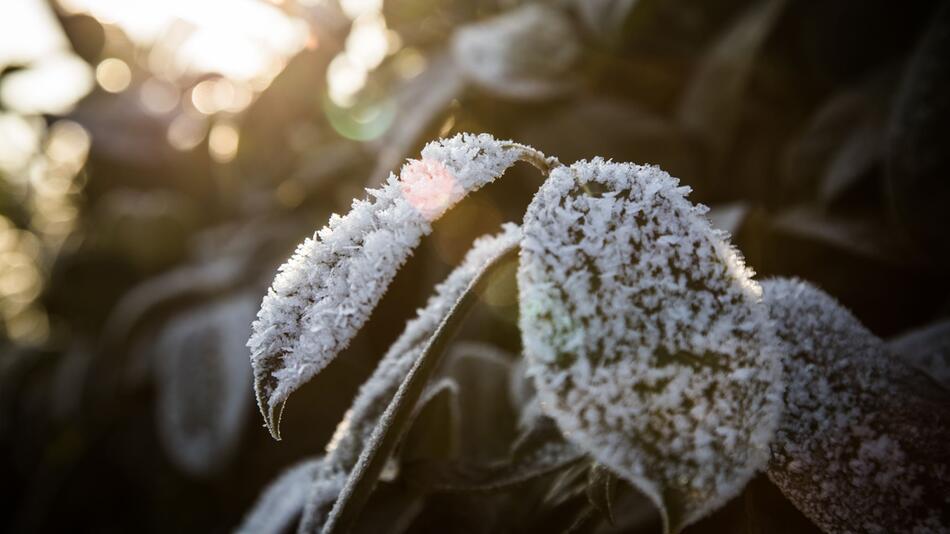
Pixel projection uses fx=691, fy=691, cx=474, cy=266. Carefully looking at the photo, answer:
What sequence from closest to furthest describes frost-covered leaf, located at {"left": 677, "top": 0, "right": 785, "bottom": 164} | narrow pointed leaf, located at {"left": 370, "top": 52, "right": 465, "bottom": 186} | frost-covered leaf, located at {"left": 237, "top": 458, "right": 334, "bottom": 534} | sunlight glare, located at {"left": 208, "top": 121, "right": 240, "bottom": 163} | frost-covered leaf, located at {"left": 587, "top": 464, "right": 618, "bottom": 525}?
frost-covered leaf, located at {"left": 587, "top": 464, "right": 618, "bottom": 525} → frost-covered leaf, located at {"left": 237, "top": 458, "right": 334, "bottom": 534} → frost-covered leaf, located at {"left": 677, "top": 0, "right": 785, "bottom": 164} → narrow pointed leaf, located at {"left": 370, "top": 52, "right": 465, "bottom": 186} → sunlight glare, located at {"left": 208, "top": 121, "right": 240, "bottom": 163}

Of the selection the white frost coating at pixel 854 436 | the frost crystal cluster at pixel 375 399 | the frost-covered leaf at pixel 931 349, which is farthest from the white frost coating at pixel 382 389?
the frost-covered leaf at pixel 931 349

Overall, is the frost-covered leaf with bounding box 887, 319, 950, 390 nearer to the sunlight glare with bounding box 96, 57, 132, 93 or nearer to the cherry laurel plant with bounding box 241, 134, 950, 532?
the cherry laurel plant with bounding box 241, 134, 950, 532

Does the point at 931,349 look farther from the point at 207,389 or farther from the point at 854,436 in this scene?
the point at 207,389

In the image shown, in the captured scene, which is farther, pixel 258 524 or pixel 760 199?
pixel 760 199

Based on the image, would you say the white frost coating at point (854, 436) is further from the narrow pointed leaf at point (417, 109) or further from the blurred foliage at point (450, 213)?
A: the narrow pointed leaf at point (417, 109)

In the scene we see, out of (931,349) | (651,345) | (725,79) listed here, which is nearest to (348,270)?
(651,345)

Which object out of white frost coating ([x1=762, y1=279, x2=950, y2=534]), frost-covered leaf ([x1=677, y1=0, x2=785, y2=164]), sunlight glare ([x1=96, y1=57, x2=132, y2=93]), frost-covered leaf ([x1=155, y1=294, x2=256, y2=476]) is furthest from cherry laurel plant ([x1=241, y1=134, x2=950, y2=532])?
sunlight glare ([x1=96, y1=57, x2=132, y2=93])

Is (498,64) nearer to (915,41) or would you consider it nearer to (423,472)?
(915,41)

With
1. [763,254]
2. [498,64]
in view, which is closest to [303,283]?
[763,254]
